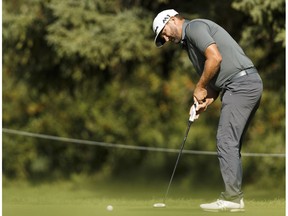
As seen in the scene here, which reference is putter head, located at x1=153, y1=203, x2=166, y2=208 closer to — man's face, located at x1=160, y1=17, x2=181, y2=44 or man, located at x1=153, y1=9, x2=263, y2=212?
man, located at x1=153, y1=9, x2=263, y2=212

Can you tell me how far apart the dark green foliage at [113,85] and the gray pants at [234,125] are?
15.2 feet

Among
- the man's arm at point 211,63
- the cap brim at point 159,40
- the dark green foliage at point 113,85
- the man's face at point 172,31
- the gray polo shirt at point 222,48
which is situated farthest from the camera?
the dark green foliage at point 113,85

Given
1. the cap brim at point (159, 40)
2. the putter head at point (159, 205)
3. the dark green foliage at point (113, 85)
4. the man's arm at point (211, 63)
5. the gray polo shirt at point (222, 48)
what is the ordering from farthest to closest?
1. the dark green foliage at point (113, 85)
2. the putter head at point (159, 205)
3. the cap brim at point (159, 40)
4. the gray polo shirt at point (222, 48)
5. the man's arm at point (211, 63)

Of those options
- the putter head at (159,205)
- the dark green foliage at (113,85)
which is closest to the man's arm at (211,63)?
the putter head at (159,205)

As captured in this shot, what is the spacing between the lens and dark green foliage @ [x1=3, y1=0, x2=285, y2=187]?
43.0 ft

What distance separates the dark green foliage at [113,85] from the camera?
43.0ft

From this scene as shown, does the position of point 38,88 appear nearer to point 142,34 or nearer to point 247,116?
point 142,34

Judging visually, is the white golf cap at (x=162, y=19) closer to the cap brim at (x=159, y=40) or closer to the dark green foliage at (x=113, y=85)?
the cap brim at (x=159, y=40)

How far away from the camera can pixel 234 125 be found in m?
6.91

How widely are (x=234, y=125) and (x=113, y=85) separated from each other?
13736 mm

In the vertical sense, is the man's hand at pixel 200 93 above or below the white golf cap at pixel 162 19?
below

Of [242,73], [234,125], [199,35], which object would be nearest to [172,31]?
[199,35]

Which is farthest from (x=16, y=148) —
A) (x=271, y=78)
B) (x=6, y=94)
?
(x=271, y=78)

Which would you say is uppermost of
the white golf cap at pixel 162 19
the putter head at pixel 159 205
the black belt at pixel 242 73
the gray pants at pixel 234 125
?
the white golf cap at pixel 162 19
